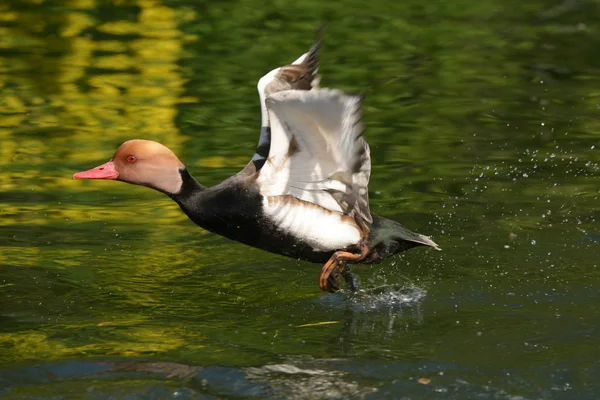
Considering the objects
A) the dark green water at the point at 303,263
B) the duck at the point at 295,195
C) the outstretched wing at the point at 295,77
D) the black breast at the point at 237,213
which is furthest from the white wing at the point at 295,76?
the dark green water at the point at 303,263

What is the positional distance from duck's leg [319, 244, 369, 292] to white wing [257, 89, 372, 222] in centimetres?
26

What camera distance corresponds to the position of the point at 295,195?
7754 millimetres

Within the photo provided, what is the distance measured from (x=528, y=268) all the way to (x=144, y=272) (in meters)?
2.91

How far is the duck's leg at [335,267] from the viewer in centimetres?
783

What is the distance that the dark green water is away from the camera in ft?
22.5

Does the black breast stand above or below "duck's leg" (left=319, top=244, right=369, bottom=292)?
above

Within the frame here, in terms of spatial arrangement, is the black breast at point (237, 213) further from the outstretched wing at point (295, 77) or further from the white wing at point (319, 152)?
the outstretched wing at point (295, 77)

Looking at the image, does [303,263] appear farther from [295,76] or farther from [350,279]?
[295,76]

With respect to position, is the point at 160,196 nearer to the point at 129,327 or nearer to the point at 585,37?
the point at 129,327

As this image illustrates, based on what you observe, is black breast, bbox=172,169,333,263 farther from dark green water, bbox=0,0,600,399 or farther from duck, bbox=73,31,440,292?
dark green water, bbox=0,0,600,399

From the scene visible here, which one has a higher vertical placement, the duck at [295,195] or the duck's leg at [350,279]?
the duck at [295,195]

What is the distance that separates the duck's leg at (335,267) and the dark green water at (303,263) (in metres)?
0.22

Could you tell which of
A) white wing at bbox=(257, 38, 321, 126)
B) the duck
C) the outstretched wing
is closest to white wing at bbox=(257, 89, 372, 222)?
the duck

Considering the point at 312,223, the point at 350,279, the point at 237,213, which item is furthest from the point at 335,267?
the point at 237,213
